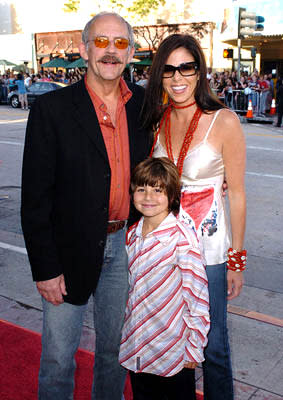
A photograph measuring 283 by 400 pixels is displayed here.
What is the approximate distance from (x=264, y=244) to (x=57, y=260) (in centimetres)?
395

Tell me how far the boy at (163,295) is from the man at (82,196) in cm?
13

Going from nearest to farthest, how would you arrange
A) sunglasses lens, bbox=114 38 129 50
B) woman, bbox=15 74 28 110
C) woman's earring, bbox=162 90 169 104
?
sunglasses lens, bbox=114 38 129 50 → woman's earring, bbox=162 90 169 104 → woman, bbox=15 74 28 110

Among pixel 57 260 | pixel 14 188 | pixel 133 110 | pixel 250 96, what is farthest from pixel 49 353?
pixel 250 96

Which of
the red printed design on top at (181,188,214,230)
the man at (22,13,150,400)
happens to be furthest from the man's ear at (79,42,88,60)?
the red printed design on top at (181,188,214,230)

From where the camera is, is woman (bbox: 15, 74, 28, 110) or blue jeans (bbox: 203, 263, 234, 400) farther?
woman (bbox: 15, 74, 28, 110)

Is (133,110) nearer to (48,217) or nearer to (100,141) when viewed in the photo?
(100,141)

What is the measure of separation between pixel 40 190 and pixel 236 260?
40.7 inches

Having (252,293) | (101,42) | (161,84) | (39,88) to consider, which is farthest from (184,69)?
(39,88)

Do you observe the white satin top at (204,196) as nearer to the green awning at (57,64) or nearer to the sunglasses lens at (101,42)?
the sunglasses lens at (101,42)

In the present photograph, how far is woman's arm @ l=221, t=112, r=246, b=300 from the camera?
2338mm

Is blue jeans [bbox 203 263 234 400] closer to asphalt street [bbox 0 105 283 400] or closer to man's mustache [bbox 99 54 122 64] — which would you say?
asphalt street [bbox 0 105 283 400]

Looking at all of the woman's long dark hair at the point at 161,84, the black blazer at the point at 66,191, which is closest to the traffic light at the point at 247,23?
the woman's long dark hair at the point at 161,84

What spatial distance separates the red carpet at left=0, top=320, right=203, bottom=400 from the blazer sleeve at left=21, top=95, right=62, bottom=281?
119 centimetres

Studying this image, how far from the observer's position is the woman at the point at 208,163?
7.75 feet
